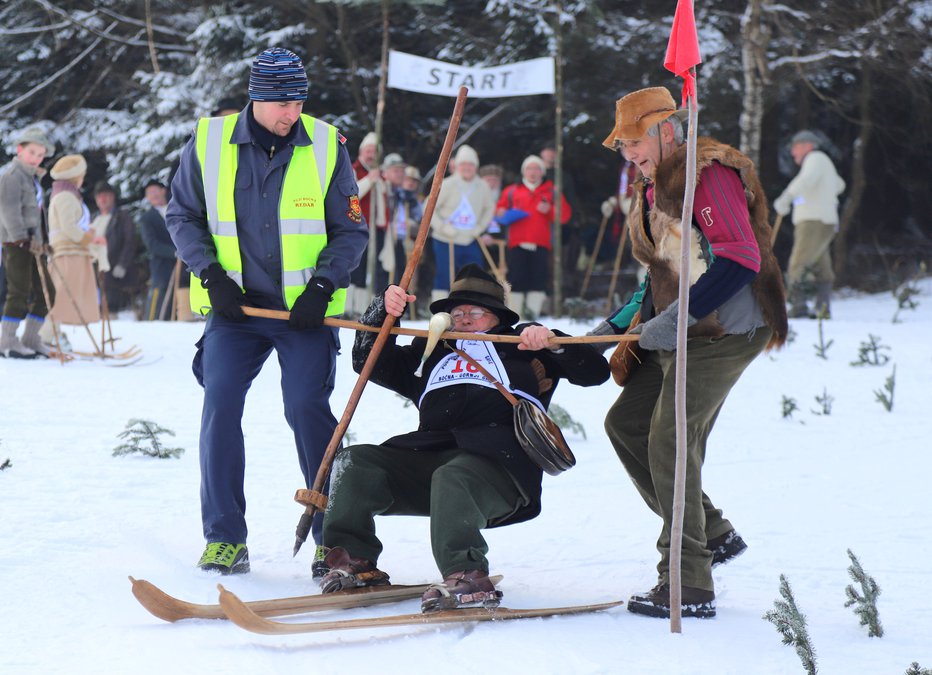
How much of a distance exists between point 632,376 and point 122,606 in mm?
1871

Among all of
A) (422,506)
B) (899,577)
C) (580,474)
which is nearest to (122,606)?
(422,506)

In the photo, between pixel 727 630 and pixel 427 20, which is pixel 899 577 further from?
pixel 427 20

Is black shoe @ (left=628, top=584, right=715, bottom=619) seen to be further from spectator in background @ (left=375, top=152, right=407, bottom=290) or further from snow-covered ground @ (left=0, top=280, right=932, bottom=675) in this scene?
spectator in background @ (left=375, top=152, right=407, bottom=290)

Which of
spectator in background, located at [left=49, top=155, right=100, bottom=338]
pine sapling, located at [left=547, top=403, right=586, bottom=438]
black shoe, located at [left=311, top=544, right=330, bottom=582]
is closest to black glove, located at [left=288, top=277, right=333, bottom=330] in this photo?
black shoe, located at [left=311, top=544, right=330, bottom=582]

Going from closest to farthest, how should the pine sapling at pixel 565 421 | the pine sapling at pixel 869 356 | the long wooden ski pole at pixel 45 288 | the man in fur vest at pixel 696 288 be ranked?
the man in fur vest at pixel 696 288
the pine sapling at pixel 565 421
the pine sapling at pixel 869 356
the long wooden ski pole at pixel 45 288

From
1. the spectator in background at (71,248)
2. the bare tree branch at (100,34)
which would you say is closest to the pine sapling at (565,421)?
the spectator in background at (71,248)

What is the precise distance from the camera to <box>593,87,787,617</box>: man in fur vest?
3.94m

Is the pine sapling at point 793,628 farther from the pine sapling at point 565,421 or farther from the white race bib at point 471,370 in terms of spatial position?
the pine sapling at point 565,421

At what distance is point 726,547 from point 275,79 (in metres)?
2.26

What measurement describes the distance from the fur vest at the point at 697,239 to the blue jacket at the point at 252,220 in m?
1.14

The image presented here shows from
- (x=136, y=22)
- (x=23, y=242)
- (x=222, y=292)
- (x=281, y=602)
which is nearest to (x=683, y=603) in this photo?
(x=281, y=602)

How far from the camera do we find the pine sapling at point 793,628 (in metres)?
3.30

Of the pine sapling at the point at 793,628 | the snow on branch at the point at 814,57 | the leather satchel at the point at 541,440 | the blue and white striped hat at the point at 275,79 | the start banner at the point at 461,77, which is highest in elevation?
the snow on branch at the point at 814,57

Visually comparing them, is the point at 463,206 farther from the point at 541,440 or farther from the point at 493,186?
the point at 541,440
